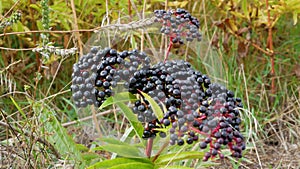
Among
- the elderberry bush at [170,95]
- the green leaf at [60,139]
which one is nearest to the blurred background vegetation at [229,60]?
the green leaf at [60,139]

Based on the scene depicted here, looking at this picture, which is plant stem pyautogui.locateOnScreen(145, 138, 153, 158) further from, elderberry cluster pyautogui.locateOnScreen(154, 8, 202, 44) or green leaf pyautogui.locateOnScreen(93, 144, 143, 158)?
elderberry cluster pyautogui.locateOnScreen(154, 8, 202, 44)

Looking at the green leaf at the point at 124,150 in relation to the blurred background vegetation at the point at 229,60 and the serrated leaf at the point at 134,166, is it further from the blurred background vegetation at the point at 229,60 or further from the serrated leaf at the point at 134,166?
the blurred background vegetation at the point at 229,60

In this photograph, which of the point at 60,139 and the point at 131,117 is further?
the point at 60,139

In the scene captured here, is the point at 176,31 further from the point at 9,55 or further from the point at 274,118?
the point at 9,55

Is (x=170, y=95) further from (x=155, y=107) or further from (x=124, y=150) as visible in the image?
(x=124, y=150)

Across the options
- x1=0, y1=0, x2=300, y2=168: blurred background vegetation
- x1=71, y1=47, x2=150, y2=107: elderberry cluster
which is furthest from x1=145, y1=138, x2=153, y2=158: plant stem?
x1=0, y1=0, x2=300, y2=168: blurred background vegetation

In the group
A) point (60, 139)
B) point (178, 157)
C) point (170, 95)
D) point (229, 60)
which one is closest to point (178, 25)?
point (170, 95)
